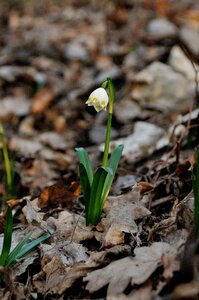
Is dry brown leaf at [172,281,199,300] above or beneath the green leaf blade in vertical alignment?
beneath

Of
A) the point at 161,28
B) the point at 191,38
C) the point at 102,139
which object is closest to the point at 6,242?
the point at 102,139

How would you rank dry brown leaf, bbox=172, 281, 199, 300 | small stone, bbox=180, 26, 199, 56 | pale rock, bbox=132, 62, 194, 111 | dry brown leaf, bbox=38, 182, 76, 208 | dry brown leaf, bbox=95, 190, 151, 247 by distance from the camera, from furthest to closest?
small stone, bbox=180, 26, 199, 56, pale rock, bbox=132, 62, 194, 111, dry brown leaf, bbox=38, 182, 76, 208, dry brown leaf, bbox=95, 190, 151, 247, dry brown leaf, bbox=172, 281, 199, 300

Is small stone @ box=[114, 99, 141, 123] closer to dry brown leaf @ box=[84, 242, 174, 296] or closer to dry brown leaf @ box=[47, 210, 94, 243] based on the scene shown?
dry brown leaf @ box=[47, 210, 94, 243]

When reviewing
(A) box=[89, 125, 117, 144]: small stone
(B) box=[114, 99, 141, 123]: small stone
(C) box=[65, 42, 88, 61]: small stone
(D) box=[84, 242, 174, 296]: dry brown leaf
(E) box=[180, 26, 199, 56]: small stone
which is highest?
(C) box=[65, 42, 88, 61]: small stone

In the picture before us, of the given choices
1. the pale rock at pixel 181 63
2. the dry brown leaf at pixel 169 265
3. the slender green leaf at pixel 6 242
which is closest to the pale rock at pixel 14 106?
→ the pale rock at pixel 181 63

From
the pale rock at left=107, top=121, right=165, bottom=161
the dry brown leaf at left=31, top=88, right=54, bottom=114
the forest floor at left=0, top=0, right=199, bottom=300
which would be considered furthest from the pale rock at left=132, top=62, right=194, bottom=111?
the dry brown leaf at left=31, top=88, right=54, bottom=114

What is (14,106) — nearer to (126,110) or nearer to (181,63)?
(126,110)

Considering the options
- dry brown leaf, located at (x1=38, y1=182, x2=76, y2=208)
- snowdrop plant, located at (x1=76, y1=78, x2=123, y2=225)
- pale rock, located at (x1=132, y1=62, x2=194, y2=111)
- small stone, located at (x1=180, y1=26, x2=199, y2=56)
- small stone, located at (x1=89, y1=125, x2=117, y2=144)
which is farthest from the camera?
small stone, located at (x1=180, y1=26, x2=199, y2=56)
